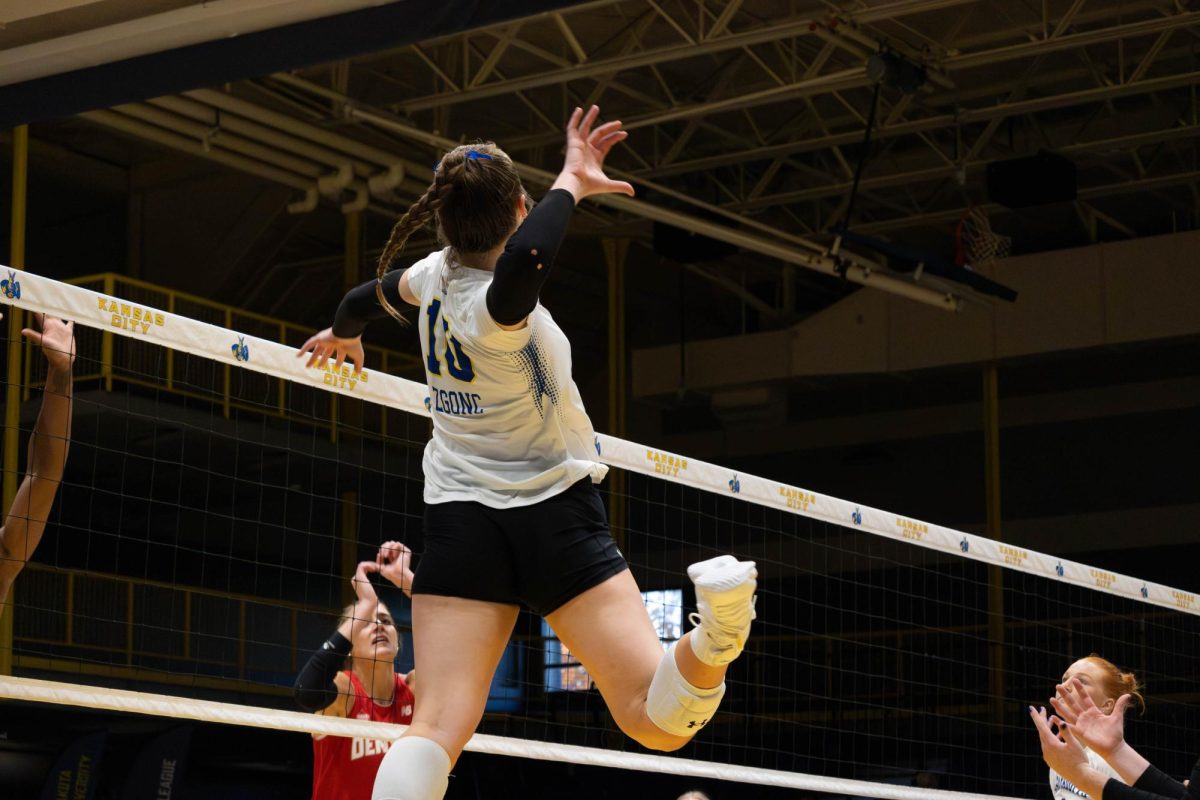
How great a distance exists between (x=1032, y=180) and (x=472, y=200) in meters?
13.4

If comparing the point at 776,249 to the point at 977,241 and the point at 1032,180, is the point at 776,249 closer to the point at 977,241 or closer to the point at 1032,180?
the point at 977,241

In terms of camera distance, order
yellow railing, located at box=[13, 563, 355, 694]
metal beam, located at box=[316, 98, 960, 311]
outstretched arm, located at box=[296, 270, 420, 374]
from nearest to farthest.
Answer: outstretched arm, located at box=[296, 270, 420, 374] → yellow railing, located at box=[13, 563, 355, 694] → metal beam, located at box=[316, 98, 960, 311]

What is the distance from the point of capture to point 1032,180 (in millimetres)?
15727

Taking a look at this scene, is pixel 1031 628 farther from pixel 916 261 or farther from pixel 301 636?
pixel 301 636

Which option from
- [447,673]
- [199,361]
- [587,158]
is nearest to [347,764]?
[447,673]

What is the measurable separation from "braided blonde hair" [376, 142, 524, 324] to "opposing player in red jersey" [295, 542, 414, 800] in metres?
1.66

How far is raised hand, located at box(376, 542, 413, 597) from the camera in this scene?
4755 mm

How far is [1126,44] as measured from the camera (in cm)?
1580

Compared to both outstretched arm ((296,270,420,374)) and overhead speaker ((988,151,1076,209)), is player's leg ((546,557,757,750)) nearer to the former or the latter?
outstretched arm ((296,270,420,374))

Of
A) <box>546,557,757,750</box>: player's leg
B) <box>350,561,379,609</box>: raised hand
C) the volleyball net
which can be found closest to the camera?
<box>546,557,757,750</box>: player's leg

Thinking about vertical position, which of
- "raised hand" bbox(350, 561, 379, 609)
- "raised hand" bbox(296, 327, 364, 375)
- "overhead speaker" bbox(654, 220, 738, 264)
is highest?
"overhead speaker" bbox(654, 220, 738, 264)

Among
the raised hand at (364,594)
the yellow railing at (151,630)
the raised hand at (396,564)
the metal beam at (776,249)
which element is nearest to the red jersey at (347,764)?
the raised hand at (364,594)

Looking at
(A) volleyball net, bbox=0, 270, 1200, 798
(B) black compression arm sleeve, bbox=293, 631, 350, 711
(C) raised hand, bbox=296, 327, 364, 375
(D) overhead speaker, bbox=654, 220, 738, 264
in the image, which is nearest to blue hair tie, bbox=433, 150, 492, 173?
(C) raised hand, bbox=296, 327, 364, 375

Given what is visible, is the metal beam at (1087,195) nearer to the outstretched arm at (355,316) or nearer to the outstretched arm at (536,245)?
the outstretched arm at (355,316)
